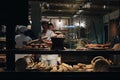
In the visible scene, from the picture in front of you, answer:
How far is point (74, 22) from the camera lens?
41.3 ft

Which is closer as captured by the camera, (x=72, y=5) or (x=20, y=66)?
(x=20, y=66)

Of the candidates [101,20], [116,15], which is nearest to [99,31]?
[101,20]

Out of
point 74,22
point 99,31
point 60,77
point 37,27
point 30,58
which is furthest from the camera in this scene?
point 99,31

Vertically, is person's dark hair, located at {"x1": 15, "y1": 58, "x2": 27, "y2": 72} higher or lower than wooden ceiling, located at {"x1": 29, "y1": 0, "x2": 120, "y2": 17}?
lower

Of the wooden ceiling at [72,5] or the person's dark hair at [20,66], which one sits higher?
the wooden ceiling at [72,5]

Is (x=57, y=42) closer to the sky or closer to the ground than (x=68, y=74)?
closer to the sky

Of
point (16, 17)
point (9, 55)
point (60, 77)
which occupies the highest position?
point (16, 17)

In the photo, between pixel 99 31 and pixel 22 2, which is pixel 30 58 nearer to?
pixel 22 2

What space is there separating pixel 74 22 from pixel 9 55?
9.75 meters

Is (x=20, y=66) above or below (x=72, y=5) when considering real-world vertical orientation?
below

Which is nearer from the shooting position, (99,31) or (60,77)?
(60,77)

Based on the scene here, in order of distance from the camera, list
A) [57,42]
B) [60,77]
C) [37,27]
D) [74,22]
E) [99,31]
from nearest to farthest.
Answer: [60,77]
[57,42]
[37,27]
[74,22]
[99,31]

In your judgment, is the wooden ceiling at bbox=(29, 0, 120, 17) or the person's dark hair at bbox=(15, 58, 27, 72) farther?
the wooden ceiling at bbox=(29, 0, 120, 17)

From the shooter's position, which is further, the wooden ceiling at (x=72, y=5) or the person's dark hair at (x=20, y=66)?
the wooden ceiling at (x=72, y=5)
